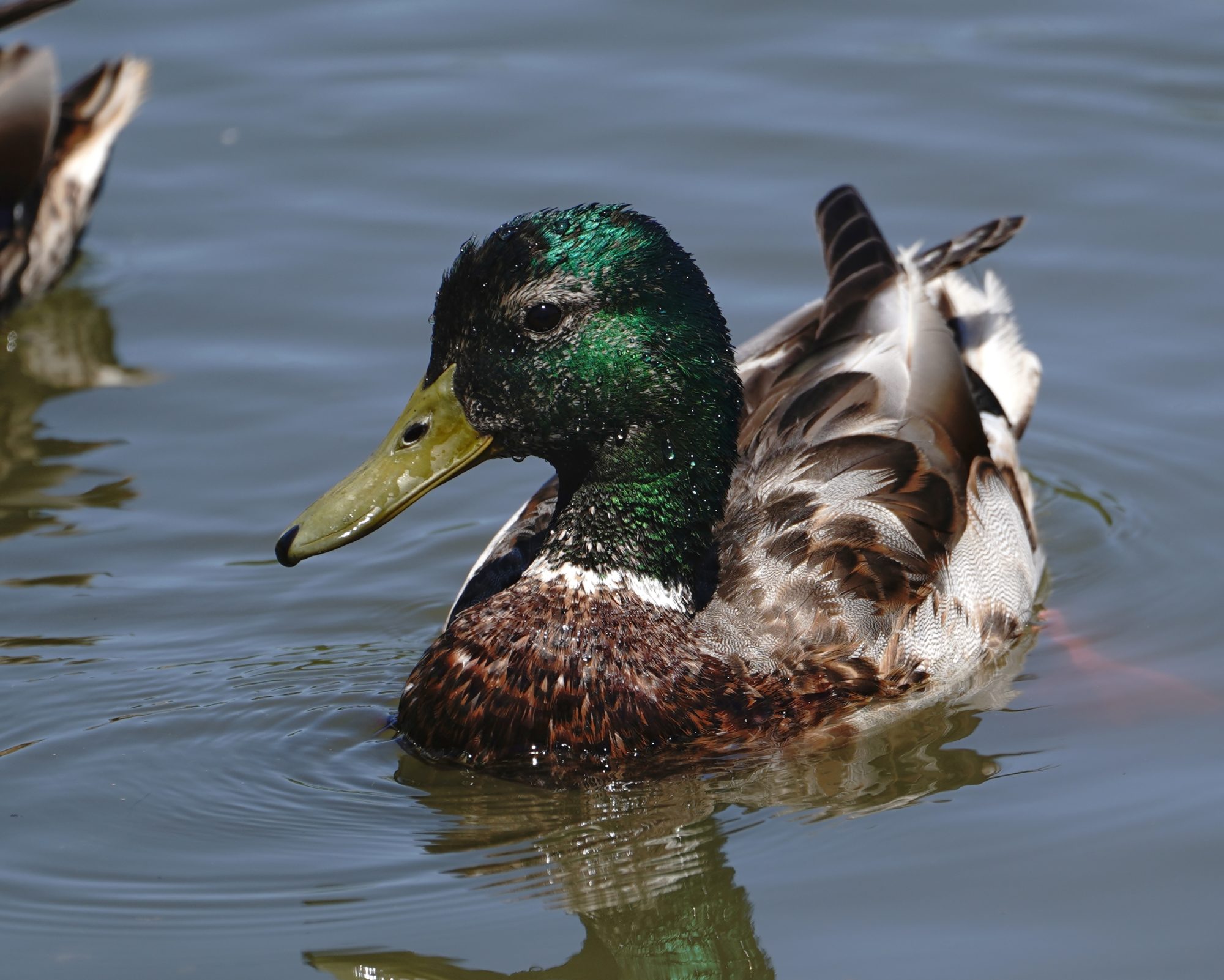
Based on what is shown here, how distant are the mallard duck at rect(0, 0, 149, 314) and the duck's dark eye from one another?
459 centimetres

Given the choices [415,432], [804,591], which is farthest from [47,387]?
[804,591]

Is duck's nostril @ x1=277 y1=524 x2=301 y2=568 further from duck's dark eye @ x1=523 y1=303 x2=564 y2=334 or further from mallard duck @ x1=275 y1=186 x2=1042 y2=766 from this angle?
duck's dark eye @ x1=523 y1=303 x2=564 y2=334

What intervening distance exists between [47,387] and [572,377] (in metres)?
4.06

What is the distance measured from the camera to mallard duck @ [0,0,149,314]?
9547 millimetres

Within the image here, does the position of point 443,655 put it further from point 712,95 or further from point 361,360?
point 712,95

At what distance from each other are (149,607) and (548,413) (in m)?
2.09

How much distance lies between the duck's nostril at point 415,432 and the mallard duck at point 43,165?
429cm

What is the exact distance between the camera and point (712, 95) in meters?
10.9

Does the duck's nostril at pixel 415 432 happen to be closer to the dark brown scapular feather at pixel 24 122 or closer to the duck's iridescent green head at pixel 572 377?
the duck's iridescent green head at pixel 572 377

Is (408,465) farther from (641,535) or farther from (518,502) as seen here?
(518,502)

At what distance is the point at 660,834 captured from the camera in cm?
549

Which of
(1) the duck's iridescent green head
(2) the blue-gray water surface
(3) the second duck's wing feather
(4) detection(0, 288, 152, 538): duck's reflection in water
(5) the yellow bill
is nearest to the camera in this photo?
(2) the blue-gray water surface

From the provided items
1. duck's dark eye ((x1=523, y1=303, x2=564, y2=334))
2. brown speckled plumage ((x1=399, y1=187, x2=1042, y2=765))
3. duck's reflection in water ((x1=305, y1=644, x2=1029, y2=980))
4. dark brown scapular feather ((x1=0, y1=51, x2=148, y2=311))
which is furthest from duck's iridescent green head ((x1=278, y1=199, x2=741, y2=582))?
dark brown scapular feather ((x1=0, y1=51, x2=148, y2=311))

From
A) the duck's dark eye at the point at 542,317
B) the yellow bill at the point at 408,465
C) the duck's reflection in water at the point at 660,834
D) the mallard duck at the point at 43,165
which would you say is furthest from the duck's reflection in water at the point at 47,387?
the duck's dark eye at the point at 542,317
